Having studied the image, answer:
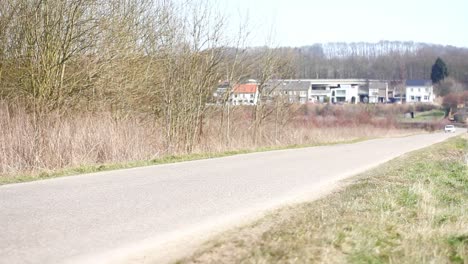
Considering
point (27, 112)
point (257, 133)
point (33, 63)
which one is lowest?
point (257, 133)

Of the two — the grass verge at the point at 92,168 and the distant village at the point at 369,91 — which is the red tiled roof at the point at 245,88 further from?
the distant village at the point at 369,91

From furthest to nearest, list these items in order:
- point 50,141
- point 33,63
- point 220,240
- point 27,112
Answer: point 33,63 → point 27,112 → point 50,141 → point 220,240

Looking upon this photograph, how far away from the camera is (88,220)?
7754mm

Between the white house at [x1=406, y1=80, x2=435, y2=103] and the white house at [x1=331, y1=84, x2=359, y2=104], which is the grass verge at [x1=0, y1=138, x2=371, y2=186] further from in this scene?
the white house at [x1=406, y1=80, x2=435, y2=103]

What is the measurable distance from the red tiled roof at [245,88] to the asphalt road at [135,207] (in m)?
11.8

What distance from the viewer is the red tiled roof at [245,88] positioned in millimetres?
26341

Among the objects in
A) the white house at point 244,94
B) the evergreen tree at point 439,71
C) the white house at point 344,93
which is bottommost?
the white house at point 344,93

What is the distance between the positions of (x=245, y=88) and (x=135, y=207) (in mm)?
20129

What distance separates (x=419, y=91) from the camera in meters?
120

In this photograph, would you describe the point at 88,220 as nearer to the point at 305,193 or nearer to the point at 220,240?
the point at 220,240

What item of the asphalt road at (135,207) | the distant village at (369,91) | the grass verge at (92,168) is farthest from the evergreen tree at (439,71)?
the asphalt road at (135,207)

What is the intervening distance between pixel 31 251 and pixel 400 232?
4700mm

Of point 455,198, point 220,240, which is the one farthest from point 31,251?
point 455,198

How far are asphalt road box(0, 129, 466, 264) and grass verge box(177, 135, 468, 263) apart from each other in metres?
0.60
